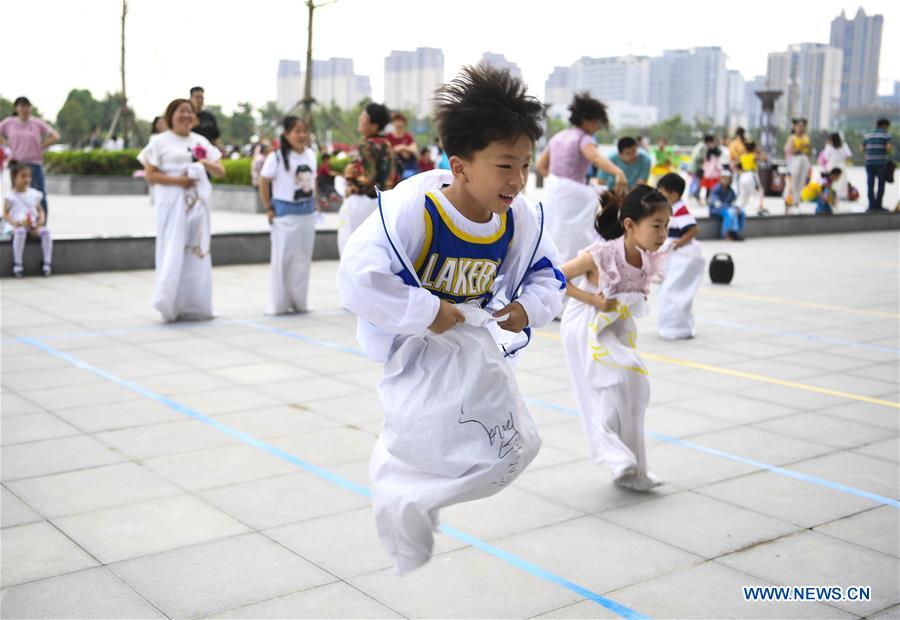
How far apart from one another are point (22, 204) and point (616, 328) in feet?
27.0

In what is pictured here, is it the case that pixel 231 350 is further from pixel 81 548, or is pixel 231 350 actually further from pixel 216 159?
pixel 81 548

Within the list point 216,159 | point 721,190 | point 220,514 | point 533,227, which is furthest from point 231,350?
point 721,190

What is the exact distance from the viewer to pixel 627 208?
15.9ft

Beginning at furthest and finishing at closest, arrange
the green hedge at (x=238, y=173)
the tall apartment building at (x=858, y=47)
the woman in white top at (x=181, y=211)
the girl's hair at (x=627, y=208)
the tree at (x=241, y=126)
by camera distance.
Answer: the tall apartment building at (x=858, y=47) → the tree at (x=241, y=126) → the green hedge at (x=238, y=173) → the woman in white top at (x=181, y=211) → the girl's hair at (x=627, y=208)

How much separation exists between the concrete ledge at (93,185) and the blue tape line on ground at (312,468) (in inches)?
653

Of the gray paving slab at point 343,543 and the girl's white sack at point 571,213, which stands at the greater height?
the girl's white sack at point 571,213

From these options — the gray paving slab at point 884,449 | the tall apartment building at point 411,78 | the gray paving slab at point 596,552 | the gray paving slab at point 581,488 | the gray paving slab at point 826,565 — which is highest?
the tall apartment building at point 411,78

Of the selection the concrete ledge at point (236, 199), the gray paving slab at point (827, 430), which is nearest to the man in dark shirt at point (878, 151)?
the concrete ledge at point (236, 199)

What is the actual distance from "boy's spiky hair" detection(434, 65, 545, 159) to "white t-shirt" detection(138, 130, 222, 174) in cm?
604

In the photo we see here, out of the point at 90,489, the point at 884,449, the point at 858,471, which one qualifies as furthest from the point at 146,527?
the point at 884,449

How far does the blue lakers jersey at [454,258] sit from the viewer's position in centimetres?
309

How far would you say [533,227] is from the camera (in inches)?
131

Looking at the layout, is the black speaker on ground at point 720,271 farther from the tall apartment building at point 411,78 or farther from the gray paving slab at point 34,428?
the tall apartment building at point 411,78

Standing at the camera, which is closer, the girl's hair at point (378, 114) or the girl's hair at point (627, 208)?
the girl's hair at point (627, 208)
